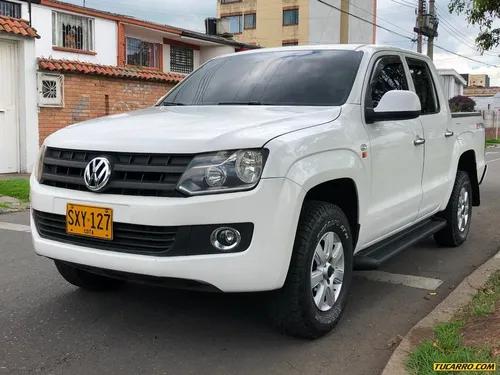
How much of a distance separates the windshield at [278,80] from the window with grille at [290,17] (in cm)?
4883

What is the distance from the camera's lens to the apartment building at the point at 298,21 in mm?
51438

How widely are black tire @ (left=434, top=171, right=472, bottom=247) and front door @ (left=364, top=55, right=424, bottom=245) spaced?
1.17 meters

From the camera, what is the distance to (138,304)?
14.3ft

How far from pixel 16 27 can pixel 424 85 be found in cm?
973

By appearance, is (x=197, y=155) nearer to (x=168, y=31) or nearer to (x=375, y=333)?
(x=375, y=333)

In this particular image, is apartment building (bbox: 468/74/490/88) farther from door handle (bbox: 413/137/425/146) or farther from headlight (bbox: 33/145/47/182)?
headlight (bbox: 33/145/47/182)

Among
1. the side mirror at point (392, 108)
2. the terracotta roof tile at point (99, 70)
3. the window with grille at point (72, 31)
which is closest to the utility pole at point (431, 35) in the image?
the terracotta roof tile at point (99, 70)

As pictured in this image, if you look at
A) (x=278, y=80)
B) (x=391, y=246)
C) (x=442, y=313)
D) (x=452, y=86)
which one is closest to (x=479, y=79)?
(x=452, y=86)

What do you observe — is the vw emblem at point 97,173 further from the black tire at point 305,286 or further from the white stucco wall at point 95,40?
the white stucco wall at point 95,40

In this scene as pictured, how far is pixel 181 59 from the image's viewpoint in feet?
75.0

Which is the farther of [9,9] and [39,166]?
[9,9]

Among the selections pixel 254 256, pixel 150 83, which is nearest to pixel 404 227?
pixel 254 256

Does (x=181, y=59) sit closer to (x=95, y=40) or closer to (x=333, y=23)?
(x=95, y=40)

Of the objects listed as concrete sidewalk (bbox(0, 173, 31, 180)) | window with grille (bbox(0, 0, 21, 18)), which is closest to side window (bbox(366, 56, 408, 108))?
concrete sidewalk (bbox(0, 173, 31, 180))
